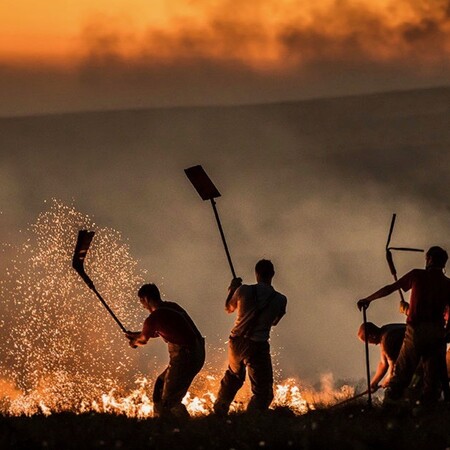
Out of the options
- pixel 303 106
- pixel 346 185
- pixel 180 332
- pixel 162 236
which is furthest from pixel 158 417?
pixel 303 106

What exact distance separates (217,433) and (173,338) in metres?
3.68

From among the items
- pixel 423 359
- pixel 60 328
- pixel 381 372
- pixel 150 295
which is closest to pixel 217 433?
pixel 150 295

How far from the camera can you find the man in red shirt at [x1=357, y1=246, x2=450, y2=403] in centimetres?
1783

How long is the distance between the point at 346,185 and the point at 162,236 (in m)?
7.50

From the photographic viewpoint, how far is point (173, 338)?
18.3m

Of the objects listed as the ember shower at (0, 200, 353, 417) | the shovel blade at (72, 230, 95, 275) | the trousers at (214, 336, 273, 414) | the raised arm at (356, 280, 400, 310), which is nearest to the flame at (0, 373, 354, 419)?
the trousers at (214, 336, 273, 414)

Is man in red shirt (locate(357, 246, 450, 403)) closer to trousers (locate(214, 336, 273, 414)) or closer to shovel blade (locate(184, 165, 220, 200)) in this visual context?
trousers (locate(214, 336, 273, 414))

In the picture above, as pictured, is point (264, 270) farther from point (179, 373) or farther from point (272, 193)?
point (272, 193)

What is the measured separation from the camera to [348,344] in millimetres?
51625

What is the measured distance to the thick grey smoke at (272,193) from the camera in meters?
51.4

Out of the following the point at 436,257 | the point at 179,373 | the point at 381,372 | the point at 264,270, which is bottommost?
the point at 179,373

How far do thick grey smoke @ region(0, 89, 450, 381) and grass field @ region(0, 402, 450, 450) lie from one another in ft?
87.8

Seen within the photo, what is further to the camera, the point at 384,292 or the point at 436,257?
the point at 436,257

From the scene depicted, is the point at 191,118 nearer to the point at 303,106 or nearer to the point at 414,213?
the point at 303,106
